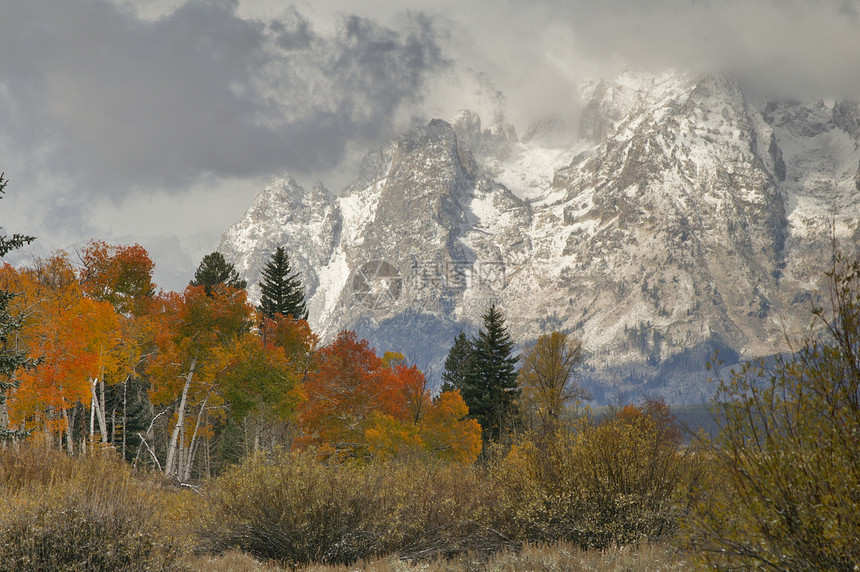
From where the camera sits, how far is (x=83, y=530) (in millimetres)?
8844

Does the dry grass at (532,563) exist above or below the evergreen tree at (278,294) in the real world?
below

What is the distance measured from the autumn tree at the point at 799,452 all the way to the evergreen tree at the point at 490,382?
1517 inches

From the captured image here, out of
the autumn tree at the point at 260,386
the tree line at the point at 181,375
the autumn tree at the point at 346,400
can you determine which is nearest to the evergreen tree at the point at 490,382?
the tree line at the point at 181,375

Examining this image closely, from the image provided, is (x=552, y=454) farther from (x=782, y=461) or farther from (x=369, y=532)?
(x=782, y=461)

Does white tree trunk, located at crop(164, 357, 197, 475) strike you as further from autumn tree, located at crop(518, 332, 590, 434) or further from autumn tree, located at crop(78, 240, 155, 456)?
autumn tree, located at crop(518, 332, 590, 434)

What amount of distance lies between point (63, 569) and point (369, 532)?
18.5 ft

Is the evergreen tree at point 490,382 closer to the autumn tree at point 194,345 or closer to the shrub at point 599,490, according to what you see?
the autumn tree at point 194,345

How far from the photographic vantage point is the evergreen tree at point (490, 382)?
150ft

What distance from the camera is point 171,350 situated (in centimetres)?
3300

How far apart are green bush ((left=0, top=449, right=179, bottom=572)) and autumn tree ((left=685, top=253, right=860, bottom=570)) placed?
25.2ft

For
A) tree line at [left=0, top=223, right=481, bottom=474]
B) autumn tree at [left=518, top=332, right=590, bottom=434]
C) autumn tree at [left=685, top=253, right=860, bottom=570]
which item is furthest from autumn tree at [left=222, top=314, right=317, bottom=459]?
autumn tree at [left=685, top=253, right=860, bottom=570]

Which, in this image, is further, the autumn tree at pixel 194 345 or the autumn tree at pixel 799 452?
the autumn tree at pixel 194 345

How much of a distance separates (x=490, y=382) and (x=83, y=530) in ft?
129

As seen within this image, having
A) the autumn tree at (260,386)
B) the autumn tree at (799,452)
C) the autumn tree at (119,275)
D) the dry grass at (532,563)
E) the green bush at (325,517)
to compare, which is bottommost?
the dry grass at (532,563)
